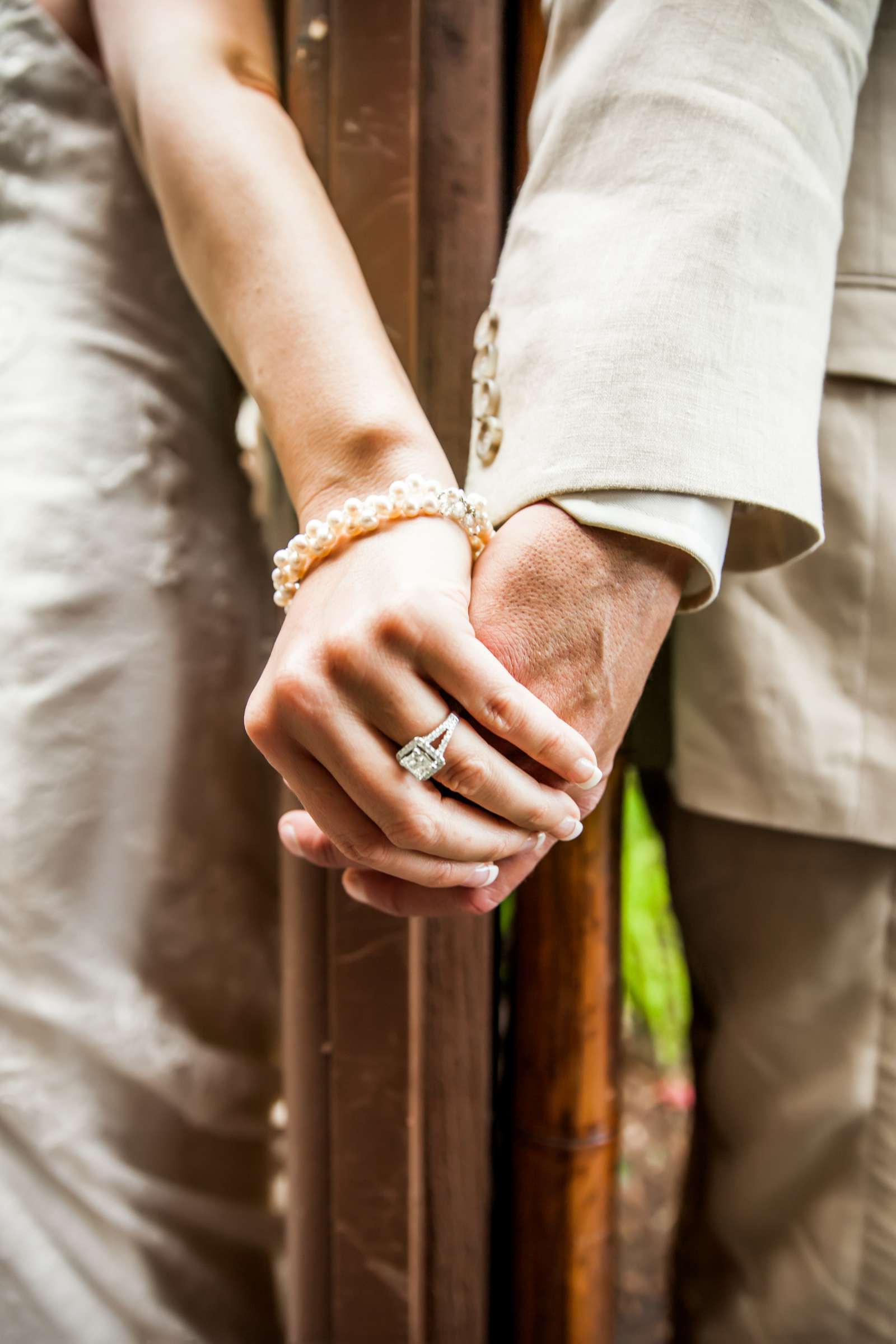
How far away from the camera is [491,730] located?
0.36 metres

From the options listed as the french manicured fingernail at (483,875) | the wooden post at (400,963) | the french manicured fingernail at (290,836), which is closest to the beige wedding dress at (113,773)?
the wooden post at (400,963)

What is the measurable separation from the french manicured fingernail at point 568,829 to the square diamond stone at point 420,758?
7 cm

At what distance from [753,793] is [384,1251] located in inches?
16.3

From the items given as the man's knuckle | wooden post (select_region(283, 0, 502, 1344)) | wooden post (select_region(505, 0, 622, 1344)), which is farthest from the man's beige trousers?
the man's knuckle

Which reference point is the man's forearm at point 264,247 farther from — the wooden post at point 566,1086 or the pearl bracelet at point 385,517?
the wooden post at point 566,1086

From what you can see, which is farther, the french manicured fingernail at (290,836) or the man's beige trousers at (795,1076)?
the man's beige trousers at (795,1076)

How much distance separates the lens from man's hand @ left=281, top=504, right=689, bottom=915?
38cm

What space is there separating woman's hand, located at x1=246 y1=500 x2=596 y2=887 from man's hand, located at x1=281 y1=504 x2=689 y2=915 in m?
0.02

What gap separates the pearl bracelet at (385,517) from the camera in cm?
38

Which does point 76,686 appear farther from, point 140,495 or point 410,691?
point 410,691

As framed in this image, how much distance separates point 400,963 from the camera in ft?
1.80

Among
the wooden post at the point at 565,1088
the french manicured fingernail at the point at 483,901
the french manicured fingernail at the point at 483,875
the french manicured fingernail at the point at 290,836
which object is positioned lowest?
the wooden post at the point at 565,1088

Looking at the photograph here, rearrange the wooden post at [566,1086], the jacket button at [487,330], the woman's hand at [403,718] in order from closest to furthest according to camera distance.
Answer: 1. the woman's hand at [403,718]
2. the jacket button at [487,330]
3. the wooden post at [566,1086]

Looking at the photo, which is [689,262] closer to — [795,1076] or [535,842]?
[535,842]
